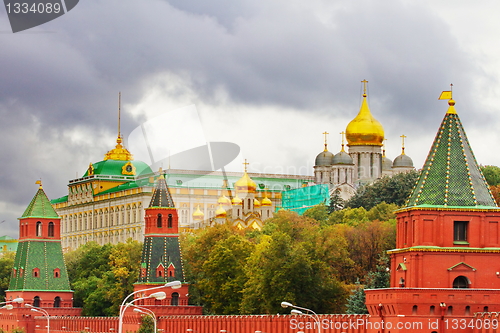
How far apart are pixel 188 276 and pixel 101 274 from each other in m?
21.3

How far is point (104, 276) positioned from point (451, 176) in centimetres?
6194

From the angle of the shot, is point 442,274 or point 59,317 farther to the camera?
point 59,317

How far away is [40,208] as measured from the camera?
136000 mm

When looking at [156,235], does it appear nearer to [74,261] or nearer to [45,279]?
[45,279]

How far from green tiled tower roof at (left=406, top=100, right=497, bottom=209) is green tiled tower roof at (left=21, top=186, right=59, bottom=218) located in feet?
200

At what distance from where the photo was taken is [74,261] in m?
154

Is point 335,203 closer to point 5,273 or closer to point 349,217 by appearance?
point 349,217

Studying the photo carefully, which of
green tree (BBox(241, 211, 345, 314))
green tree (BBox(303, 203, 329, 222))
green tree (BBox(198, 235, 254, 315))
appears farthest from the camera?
green tree (BBox(303, 203, 329, 222))

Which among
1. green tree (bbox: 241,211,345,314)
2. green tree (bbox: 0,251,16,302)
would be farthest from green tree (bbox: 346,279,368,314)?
green tree (bbox: 0,251,16,302)

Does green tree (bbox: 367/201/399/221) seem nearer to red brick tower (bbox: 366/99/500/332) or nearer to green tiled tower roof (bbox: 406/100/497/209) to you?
green tiled tower roof (bbox: 406/100/497/209)

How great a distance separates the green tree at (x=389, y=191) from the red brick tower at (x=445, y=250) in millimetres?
76867

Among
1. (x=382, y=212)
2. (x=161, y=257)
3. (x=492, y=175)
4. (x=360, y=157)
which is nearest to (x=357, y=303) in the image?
(x=161, y=257)

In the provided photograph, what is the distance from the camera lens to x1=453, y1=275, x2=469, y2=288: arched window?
78938 millimetres

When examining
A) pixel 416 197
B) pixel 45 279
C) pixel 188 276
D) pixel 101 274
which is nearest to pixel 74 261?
pixel 101 274
